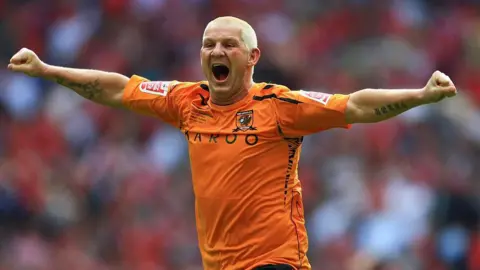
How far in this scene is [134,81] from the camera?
24.9 feet

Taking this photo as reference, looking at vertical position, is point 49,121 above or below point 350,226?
above

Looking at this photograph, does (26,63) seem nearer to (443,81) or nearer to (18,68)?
(18,68)

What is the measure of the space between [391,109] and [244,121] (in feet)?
3.01

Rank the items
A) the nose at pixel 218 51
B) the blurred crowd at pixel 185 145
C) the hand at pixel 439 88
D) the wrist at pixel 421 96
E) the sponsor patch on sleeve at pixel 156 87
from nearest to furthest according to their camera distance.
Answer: the hand at pixel 439 88, the wrist at pixel 421 96, the nose at pixel 218 51, the sponsor patch on sleeve at pixel 156 87, the blurred crowd at pixel 185 145

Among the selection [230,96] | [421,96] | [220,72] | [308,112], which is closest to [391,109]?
[421,96]

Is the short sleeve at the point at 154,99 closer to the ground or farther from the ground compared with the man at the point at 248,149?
farther from the ground

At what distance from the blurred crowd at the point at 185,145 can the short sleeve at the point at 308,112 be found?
447 cm

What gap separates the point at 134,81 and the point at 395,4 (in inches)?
285

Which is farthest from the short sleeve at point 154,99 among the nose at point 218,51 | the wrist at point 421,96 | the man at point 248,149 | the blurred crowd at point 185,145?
the blurred crowd at point 185,145

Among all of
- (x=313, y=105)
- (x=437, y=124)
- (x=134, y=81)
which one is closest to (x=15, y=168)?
(x=437, y=124)

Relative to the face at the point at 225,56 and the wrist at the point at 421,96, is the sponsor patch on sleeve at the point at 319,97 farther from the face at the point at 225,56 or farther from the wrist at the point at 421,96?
the wrist at the point at 421,96

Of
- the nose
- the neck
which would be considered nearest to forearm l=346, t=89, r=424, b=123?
the neck

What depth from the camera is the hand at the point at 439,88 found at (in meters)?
6.35

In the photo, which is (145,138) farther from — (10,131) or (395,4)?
(395,4)
